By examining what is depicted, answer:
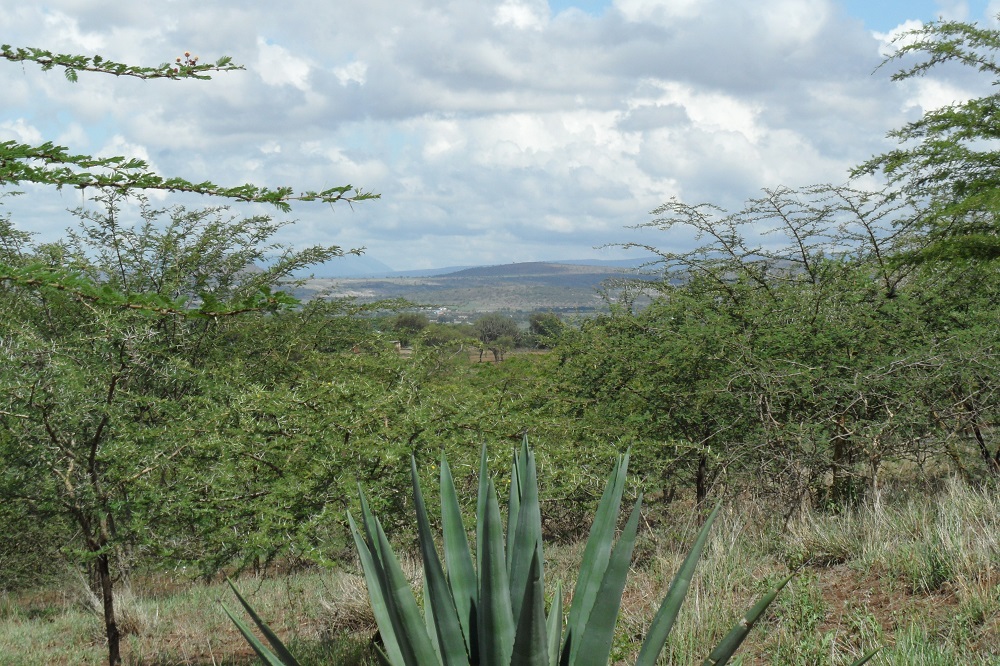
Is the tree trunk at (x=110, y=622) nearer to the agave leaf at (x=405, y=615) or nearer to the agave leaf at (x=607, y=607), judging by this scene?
the agave leaf at (x=405, y=615)

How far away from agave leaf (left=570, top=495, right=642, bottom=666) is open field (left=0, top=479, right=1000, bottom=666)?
61.2 inches

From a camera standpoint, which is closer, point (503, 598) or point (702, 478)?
point (503, 598)

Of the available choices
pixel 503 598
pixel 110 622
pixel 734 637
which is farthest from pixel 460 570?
pixel 110 622

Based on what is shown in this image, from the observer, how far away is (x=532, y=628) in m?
2.17

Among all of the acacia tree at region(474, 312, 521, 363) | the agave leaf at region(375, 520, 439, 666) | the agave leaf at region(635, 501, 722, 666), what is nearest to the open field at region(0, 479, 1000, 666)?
the agave leaf at region(635, 501, 722, 666)

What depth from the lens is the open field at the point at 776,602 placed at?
4160 mm

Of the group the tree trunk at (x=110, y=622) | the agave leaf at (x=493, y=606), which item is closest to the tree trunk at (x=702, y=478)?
the tree trunk at (x=110, y=622)

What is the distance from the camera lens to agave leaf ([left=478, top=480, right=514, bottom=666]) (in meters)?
2.43

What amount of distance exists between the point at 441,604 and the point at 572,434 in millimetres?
6018

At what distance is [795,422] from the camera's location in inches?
311

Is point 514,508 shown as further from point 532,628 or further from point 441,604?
point 532,628

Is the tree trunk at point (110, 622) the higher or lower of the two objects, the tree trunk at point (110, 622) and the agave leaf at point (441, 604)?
the lower

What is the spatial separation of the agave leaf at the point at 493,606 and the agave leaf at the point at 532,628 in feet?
0.67

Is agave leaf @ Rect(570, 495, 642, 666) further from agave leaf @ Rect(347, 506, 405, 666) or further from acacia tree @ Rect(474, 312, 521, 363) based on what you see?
acacia tree @ Rect(474, 312, 521, 363)
